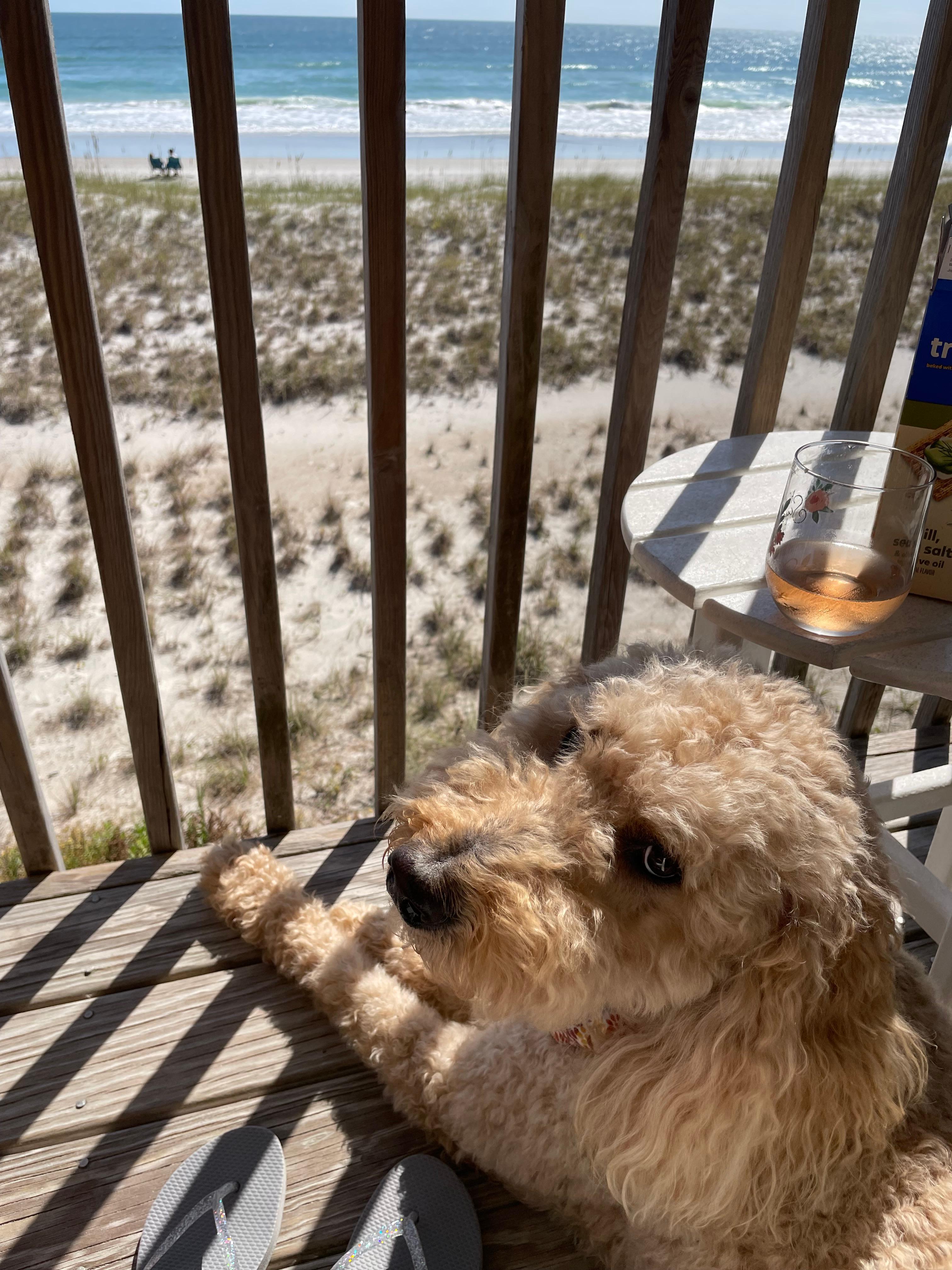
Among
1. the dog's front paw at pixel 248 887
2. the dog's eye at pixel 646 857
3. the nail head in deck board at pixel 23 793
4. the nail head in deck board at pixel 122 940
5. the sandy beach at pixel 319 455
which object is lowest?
the sandy beach at pixel 319 455

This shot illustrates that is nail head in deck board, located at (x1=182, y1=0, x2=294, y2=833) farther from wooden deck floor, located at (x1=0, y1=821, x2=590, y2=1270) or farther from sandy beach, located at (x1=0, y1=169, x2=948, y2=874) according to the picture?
sandy beach, located at (x1=0, y1=169, x2=948, y2=874)

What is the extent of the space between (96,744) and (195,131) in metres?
2.92

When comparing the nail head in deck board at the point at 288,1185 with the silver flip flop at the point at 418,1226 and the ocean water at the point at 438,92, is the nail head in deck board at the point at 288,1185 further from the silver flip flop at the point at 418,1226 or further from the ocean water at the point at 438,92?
the ocean water at the point at 438,92

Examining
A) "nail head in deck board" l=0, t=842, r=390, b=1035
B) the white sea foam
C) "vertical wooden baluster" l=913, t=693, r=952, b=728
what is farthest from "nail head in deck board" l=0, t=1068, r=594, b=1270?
the white sea foam

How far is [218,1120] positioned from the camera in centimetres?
161

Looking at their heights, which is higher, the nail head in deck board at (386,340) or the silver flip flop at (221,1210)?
the nail head in deck board at (386,340)

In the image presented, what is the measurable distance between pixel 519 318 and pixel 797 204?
583 millimetres

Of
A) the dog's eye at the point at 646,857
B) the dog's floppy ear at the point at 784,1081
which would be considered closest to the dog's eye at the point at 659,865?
the dog's eye at the point at 646,857

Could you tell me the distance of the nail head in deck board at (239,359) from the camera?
139 centimetres

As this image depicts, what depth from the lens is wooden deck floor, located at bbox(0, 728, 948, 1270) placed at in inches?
57.2

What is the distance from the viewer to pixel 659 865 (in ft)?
3.69

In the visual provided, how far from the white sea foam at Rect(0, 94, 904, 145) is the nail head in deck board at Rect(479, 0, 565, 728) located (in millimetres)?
19014

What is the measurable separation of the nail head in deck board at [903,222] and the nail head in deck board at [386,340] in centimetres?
95

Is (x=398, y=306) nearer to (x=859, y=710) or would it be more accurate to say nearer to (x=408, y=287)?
(x=859, y=710)
